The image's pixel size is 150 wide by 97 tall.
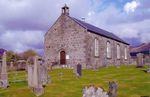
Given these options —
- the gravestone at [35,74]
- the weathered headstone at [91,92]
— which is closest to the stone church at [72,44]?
the gravestone at [35,74]

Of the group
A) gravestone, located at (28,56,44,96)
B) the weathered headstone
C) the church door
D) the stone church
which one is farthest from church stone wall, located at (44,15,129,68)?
the weathered headstone

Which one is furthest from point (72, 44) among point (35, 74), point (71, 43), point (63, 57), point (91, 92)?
point (91, 92)

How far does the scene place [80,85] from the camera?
92.6 feet

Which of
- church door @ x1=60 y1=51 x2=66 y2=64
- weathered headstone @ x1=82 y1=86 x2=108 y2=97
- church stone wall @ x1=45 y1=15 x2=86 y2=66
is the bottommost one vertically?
weathered headstone @ x1=82 y1=86 x2=108 y2=97

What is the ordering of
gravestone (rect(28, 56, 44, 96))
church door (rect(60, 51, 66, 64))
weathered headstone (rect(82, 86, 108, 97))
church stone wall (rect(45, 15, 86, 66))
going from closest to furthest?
1. weathered headstone (rect(82, 86, 108, 97))
2. gravestone (rect(28, 56, 44, 96))
3. church stone wall (rect(45, 15, 86, 66))
4. church door (rect(60, 51, 66, 64))

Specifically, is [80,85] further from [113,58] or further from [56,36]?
[113,58]

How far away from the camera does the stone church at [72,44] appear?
55.8 metres

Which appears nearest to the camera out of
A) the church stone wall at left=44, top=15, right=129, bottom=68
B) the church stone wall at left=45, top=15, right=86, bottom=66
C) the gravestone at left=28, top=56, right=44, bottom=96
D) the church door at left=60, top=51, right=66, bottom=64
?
the gravestone at left=28, top=56, right=44, bottom=96

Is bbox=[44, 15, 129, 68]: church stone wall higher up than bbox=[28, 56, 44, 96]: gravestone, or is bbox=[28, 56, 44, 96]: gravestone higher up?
bbox=[44, 15, 129, 68]: church stone wall

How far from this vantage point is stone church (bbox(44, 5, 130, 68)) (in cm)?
5581

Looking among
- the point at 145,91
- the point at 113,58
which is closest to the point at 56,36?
the point at 113,58

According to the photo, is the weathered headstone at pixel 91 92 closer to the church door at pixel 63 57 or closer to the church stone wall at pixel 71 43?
the church stone wall at pixel 71 43

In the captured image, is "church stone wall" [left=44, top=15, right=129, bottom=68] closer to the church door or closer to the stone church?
the stone church

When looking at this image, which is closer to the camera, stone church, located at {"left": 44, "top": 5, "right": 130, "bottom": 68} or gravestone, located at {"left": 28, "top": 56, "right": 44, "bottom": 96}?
gravestone, located at {"left": 28, "top": 56, "right": 44, "bottom": 96}
